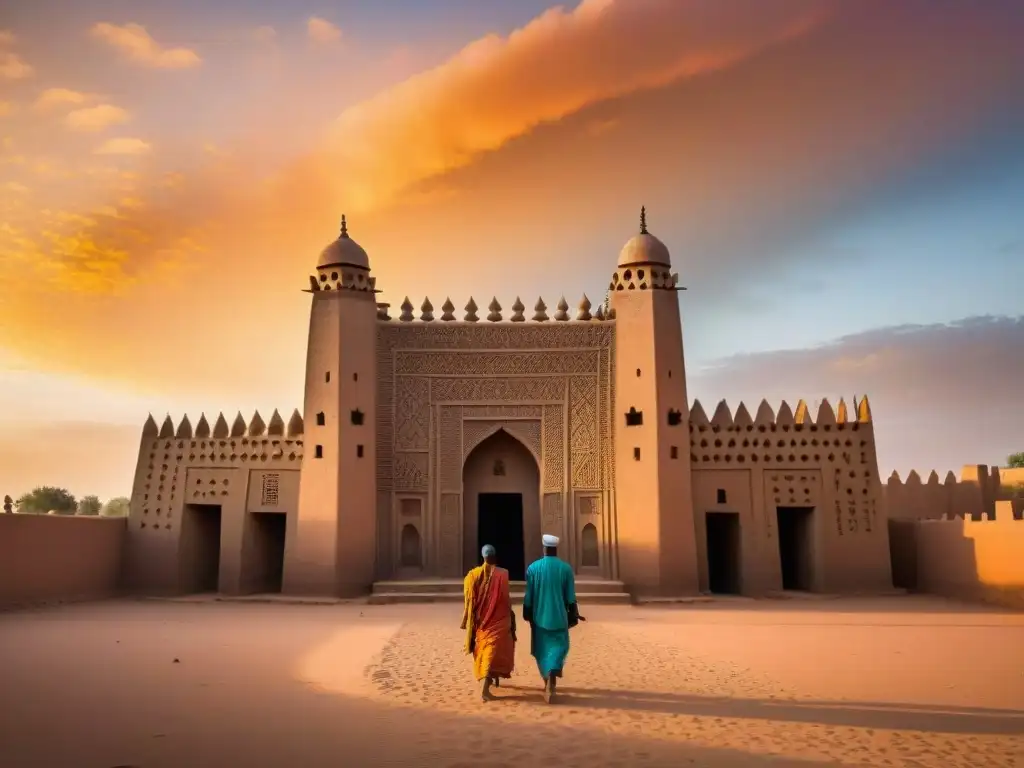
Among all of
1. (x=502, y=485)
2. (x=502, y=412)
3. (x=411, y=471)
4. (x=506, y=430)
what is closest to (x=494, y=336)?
(x=502, y=412)

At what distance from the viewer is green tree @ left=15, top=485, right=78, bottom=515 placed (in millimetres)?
40688

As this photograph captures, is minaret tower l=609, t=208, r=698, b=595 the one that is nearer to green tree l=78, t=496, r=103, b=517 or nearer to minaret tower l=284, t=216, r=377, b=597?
minaret tower l=284, t=216, r=377, b=597

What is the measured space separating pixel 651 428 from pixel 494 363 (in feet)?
12.9

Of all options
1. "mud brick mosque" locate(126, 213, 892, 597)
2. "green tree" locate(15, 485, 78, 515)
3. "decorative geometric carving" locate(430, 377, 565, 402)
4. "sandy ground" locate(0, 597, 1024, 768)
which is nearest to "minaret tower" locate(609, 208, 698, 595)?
"mud brick mosque" locate(126, 213, 892, 597)

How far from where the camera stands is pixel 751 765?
5.48 meters

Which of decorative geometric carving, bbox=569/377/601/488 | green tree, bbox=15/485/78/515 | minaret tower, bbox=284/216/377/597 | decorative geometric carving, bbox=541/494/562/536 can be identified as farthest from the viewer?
green tree, bbox=15/485/78/515

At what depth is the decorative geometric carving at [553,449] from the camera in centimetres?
1892

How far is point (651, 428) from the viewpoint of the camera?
712 inches

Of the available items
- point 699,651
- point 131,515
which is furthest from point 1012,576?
point 131,515

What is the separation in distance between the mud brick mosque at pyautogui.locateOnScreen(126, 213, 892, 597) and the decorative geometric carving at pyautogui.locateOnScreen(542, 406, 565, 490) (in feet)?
0.11

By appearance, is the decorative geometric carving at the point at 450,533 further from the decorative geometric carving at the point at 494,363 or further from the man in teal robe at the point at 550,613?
the man in teal robe at the point at 550,613

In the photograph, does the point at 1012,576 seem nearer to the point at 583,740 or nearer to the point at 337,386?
the point at 583,740

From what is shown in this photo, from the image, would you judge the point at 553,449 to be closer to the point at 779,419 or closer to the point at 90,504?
the point at 779,419

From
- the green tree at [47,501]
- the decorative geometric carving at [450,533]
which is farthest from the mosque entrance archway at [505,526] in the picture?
the green tree at [47,501]
